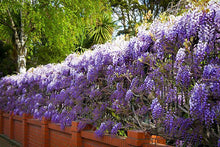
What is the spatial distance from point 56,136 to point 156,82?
424cm

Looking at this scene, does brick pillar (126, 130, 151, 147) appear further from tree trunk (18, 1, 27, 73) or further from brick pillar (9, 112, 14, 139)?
tree trunk (18, 1, 27, 73)

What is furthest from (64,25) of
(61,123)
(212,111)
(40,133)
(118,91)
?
(212,111)

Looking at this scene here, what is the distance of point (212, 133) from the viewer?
3180mm

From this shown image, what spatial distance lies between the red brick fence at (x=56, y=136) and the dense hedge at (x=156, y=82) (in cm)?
19

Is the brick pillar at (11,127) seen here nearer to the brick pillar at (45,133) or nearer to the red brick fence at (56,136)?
the red brick fence at (56,136)

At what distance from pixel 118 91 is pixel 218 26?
2109 millimetres

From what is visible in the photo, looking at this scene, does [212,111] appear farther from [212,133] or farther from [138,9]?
[138,9]

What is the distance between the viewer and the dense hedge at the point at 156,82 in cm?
290

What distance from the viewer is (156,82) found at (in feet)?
12.1

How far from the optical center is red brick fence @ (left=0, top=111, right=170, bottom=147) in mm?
4013

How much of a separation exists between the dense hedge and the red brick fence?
0.19 m

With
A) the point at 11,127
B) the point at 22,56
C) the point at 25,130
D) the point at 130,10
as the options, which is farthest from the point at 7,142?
the point at 130,10

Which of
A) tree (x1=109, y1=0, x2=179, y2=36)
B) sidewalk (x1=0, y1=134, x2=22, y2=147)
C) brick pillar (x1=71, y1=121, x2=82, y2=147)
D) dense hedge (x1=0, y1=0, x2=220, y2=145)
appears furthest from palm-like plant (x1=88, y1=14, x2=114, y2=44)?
brick pillar (x1=71, y1=121, x2=82, y2=147)

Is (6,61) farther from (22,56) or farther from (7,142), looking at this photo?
(7,142)
